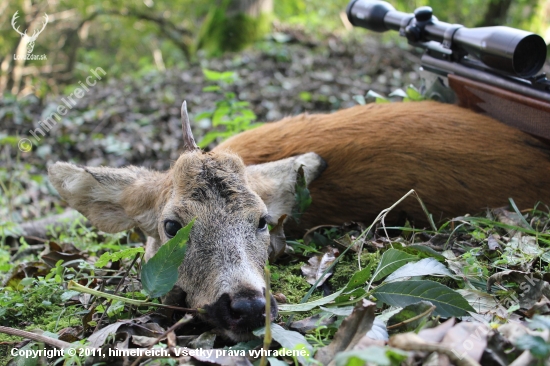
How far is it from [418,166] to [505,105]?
909mm

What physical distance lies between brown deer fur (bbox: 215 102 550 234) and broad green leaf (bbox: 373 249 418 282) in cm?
127

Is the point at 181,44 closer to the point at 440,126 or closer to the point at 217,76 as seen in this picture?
the point at 217,76

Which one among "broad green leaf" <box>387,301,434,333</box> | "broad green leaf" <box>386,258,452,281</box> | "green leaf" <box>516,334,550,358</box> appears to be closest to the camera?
"green leaf" <box>516,334,550,358</box>

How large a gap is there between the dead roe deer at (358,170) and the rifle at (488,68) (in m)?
0.19

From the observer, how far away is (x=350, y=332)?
2.26 metres

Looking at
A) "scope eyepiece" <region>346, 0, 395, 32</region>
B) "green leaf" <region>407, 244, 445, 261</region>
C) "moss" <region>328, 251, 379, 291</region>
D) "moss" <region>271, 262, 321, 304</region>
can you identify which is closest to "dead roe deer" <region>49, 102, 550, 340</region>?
"moss" <region>271, 262, 321, 304</region>

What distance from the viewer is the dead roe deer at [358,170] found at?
3.72 m

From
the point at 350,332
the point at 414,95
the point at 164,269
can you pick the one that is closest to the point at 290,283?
the point at 164,269

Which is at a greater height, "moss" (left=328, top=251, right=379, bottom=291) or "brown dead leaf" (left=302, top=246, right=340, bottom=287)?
"moss" (left=328, top=251, right=379, bottom=291)

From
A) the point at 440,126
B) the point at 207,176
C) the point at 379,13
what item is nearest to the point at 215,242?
the point at 207,176

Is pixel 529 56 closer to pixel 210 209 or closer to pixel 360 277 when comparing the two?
pixel 360 277

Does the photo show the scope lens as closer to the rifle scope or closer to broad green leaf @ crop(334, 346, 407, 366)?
the rifle scope

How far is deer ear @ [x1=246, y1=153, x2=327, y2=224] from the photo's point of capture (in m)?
3.78

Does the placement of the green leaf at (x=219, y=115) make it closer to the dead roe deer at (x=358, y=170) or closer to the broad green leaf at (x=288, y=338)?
the dead roe deer at (x=358, y=170)
